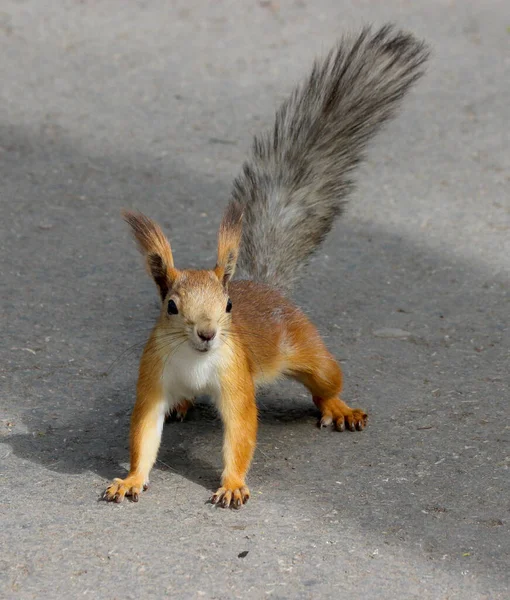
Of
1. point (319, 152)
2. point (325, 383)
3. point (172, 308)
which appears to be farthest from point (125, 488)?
point (319, 152)

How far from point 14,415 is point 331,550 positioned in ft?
3.38

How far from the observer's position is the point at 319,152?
3.15m

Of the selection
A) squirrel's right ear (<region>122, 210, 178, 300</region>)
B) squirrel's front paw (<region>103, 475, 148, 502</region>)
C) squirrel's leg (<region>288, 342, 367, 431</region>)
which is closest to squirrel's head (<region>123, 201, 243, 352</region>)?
squirrel's right ear (<region>122, 210, 178, 300</region>)

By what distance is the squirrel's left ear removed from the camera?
8.14ft

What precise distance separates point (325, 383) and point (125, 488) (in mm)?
677

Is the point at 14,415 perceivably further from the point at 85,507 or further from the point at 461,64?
the point at 461,64

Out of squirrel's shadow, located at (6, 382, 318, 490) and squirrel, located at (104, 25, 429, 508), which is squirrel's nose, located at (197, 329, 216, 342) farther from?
squirrel's shadow, located at (6, 382, 318, 490)

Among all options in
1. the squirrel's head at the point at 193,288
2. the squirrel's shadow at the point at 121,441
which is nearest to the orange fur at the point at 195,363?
the squirrel's head at the point at 193,288

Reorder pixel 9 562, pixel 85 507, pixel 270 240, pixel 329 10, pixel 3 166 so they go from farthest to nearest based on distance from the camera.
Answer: pixel 329 10, pixel 3 166, pixel 270 240, pixel 85 507, pixel 9 562

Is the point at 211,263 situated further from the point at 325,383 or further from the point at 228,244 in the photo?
the point at 228,244

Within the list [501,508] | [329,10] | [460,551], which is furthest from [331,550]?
[329,10]

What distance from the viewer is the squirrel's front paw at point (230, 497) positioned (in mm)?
2402

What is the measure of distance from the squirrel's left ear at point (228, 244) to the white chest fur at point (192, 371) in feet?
0.60

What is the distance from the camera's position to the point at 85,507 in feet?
7.88
